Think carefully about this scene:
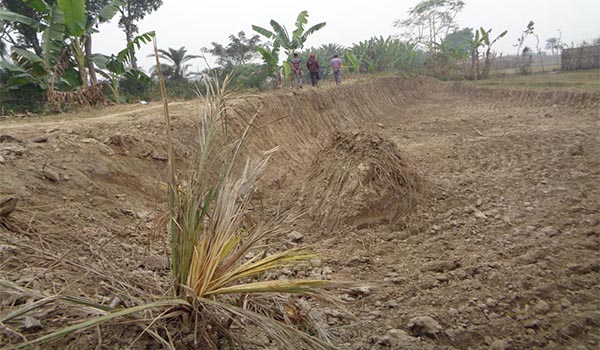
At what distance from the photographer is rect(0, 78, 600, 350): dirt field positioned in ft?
7.33

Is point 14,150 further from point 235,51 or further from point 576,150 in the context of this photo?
point 235,51

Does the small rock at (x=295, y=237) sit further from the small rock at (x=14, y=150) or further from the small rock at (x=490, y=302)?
the small rock at (x=14, y=150)

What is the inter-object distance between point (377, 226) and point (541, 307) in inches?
82.1

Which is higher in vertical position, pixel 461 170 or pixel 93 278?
pixel 93 278

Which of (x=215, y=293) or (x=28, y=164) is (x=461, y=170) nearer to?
(x=215, y=293)

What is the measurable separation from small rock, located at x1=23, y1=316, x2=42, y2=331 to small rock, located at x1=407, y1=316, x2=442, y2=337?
200 centimetres

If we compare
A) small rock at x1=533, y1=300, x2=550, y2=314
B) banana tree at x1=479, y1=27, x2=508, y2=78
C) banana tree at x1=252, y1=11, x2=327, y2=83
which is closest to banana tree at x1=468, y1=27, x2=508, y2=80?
banana tree at x1=479, y1=27, x2=508, y2=78

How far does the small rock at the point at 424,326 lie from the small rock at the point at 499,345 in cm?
30

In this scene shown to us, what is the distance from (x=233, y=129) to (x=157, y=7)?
659 inches

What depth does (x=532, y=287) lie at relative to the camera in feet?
9.04

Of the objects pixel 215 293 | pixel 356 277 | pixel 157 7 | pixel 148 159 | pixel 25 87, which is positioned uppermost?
pixel 157 7

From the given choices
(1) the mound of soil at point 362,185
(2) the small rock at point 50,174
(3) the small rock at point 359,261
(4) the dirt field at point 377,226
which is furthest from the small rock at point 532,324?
(2) the small rock at point 50,174

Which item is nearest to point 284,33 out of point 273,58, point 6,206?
point 273,58

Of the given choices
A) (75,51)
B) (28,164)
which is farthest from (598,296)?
(75,51)
